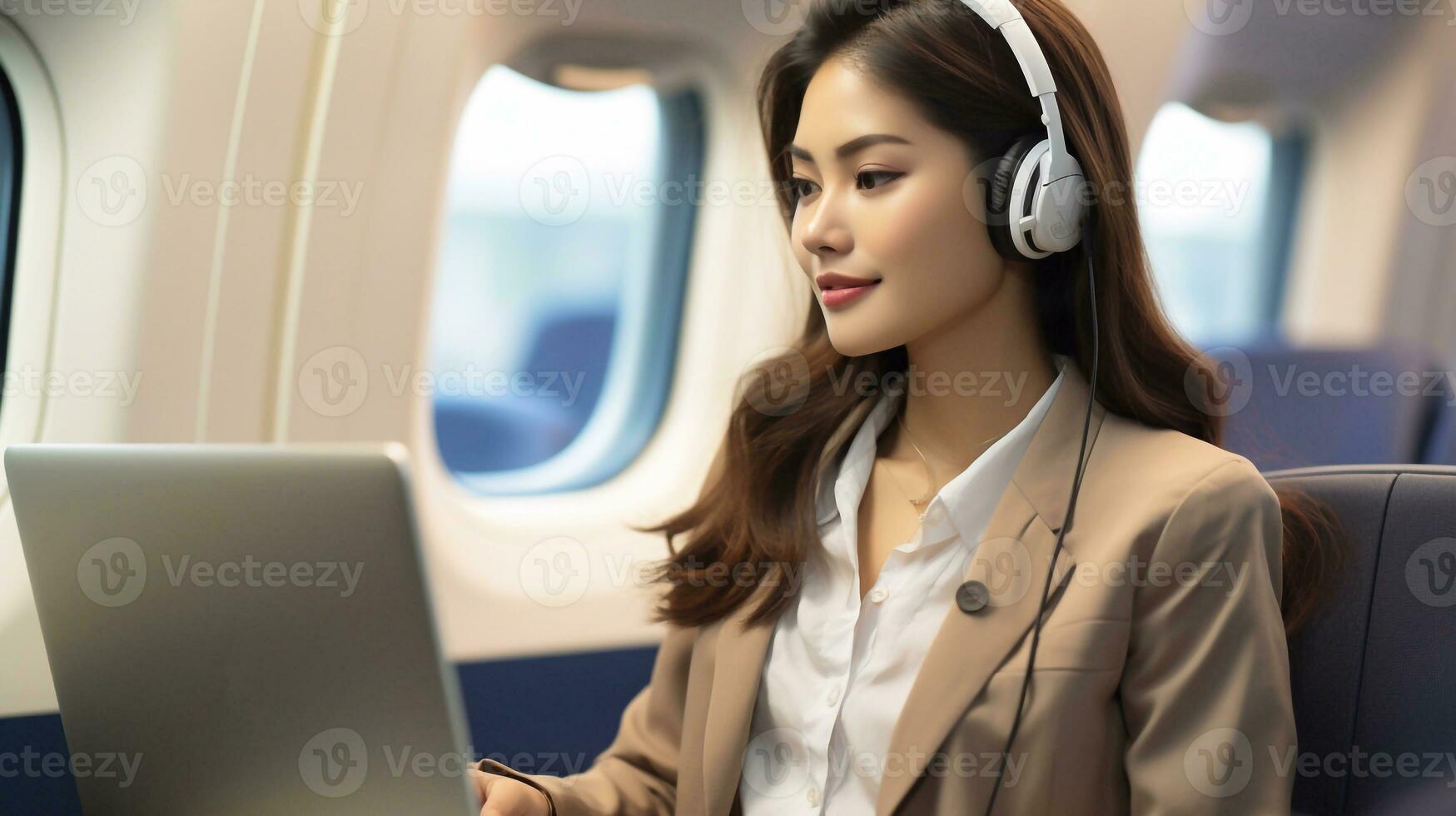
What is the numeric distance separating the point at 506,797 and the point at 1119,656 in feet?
1.92

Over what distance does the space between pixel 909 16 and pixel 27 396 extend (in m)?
1.46

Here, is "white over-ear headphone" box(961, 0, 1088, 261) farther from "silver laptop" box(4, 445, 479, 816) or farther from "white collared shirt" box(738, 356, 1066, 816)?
"silver laptop" box(4, 445, 479, 816)

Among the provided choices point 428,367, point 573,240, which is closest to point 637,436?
point 573,240

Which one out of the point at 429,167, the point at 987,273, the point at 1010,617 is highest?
the point at 429,167

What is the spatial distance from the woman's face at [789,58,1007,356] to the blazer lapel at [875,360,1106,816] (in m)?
0.17

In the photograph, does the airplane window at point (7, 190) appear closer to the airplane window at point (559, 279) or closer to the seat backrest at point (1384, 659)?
the airplane window at point (559, 279)

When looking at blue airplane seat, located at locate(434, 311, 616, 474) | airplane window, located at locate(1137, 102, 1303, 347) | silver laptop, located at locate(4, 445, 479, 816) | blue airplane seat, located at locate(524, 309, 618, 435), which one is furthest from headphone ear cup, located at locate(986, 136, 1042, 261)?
airplane window, located at locate(1137, 102, 1303, 347)

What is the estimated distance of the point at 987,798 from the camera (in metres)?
1.09

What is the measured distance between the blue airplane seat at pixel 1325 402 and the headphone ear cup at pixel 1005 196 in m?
1.61

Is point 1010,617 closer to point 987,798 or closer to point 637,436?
point 987,798

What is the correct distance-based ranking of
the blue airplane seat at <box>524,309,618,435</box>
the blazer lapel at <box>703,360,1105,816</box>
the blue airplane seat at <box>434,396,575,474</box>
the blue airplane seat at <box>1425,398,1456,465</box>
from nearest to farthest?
the blazer lapel at <box>703,360,1105,816</box>, the blue airplane seat at <box>434,396,575,474</box>, the blue airplane seat at <box>524,309,618,435</box>, the blue airplane seat at <box>1425,398,1456,465</box>

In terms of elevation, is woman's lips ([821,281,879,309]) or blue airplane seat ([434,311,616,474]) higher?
woman's lips ([821,281,879,309])

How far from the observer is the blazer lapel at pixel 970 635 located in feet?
3.62

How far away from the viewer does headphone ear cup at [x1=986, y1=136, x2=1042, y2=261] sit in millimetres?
1182
